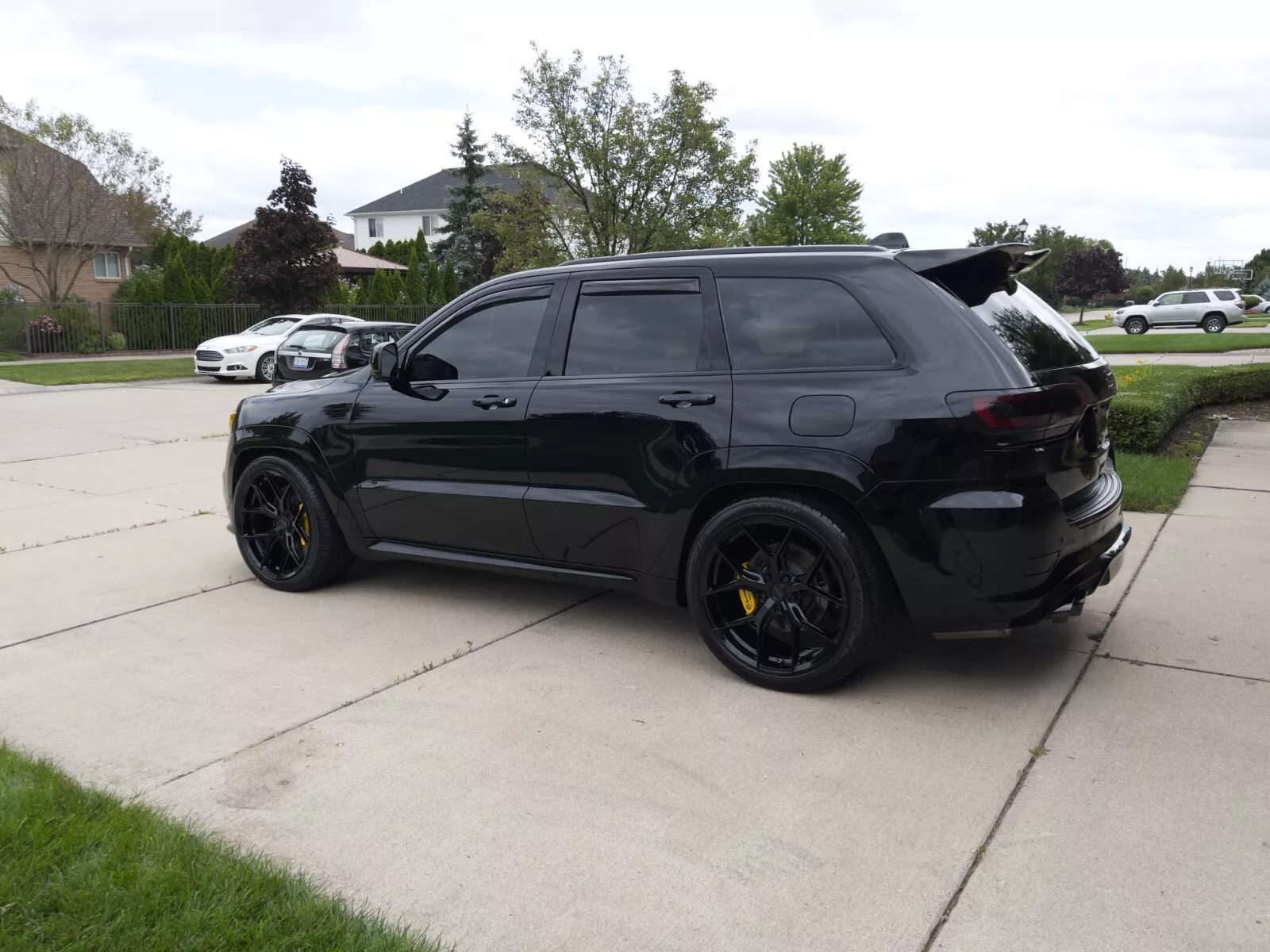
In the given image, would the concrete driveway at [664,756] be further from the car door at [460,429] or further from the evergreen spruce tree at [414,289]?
the evergreen spruce tree at [414,289]

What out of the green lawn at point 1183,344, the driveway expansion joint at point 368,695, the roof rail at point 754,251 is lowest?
the driveway expansion joint at point 368,695

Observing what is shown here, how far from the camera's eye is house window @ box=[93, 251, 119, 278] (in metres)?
42.9

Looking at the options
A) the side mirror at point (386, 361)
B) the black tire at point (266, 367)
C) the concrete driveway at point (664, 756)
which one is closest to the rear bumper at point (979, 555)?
the concrete driveway at point (664, 756)

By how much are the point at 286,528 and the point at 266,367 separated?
62.2 feet

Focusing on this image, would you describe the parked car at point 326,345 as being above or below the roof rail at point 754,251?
below

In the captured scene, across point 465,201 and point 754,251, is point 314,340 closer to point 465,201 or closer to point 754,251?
point 754,251

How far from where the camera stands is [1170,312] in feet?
130

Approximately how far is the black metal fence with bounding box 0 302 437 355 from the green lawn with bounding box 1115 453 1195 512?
79.4 ft

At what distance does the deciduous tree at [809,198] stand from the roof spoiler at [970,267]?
46301mm

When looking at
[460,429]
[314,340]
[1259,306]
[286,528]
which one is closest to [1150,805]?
[460,429]

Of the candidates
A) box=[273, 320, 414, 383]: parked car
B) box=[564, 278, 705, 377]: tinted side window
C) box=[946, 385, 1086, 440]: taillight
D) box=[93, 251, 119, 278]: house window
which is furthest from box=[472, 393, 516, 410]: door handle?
box=[93, 251, 119, 278]: house window

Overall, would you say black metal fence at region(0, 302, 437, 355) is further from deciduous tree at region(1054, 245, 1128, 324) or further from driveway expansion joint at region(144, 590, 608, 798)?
deciduous tree at region(1054, 245, 1128, 324)

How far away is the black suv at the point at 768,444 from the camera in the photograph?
154 inches

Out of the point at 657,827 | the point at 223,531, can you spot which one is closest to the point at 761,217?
the point at 223,531
